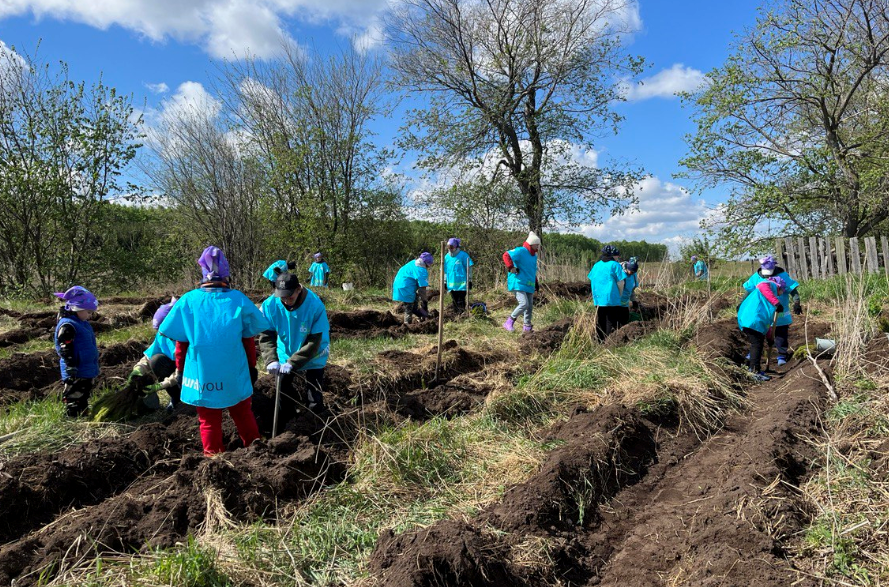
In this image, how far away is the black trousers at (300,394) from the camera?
193 inches

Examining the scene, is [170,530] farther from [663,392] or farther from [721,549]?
[663,392]

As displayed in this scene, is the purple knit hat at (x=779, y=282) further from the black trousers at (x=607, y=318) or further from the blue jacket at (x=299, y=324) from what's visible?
the blue jacket at (x=299, y=324)

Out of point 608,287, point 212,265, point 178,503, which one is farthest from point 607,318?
point 178,503

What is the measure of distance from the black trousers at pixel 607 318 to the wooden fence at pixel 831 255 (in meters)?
8.03

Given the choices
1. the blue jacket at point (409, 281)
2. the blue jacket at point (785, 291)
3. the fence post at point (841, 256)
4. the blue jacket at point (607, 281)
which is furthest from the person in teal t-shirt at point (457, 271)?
the fence post at point (841, 256)

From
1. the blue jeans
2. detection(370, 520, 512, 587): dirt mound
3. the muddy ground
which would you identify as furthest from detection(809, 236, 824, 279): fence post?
detection(370, 520, 512, 587): dirt mound

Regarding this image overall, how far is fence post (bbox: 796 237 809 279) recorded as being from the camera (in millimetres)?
14957

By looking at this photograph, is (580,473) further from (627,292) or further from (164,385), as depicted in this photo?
(627,292)

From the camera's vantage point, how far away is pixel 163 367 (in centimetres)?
525

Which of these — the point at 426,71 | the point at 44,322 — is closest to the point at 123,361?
the point at 44,322

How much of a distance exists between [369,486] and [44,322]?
9.31m

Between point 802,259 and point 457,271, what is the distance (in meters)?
10.8

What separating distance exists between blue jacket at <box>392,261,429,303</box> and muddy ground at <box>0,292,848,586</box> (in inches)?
183

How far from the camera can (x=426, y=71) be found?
63.5ft
